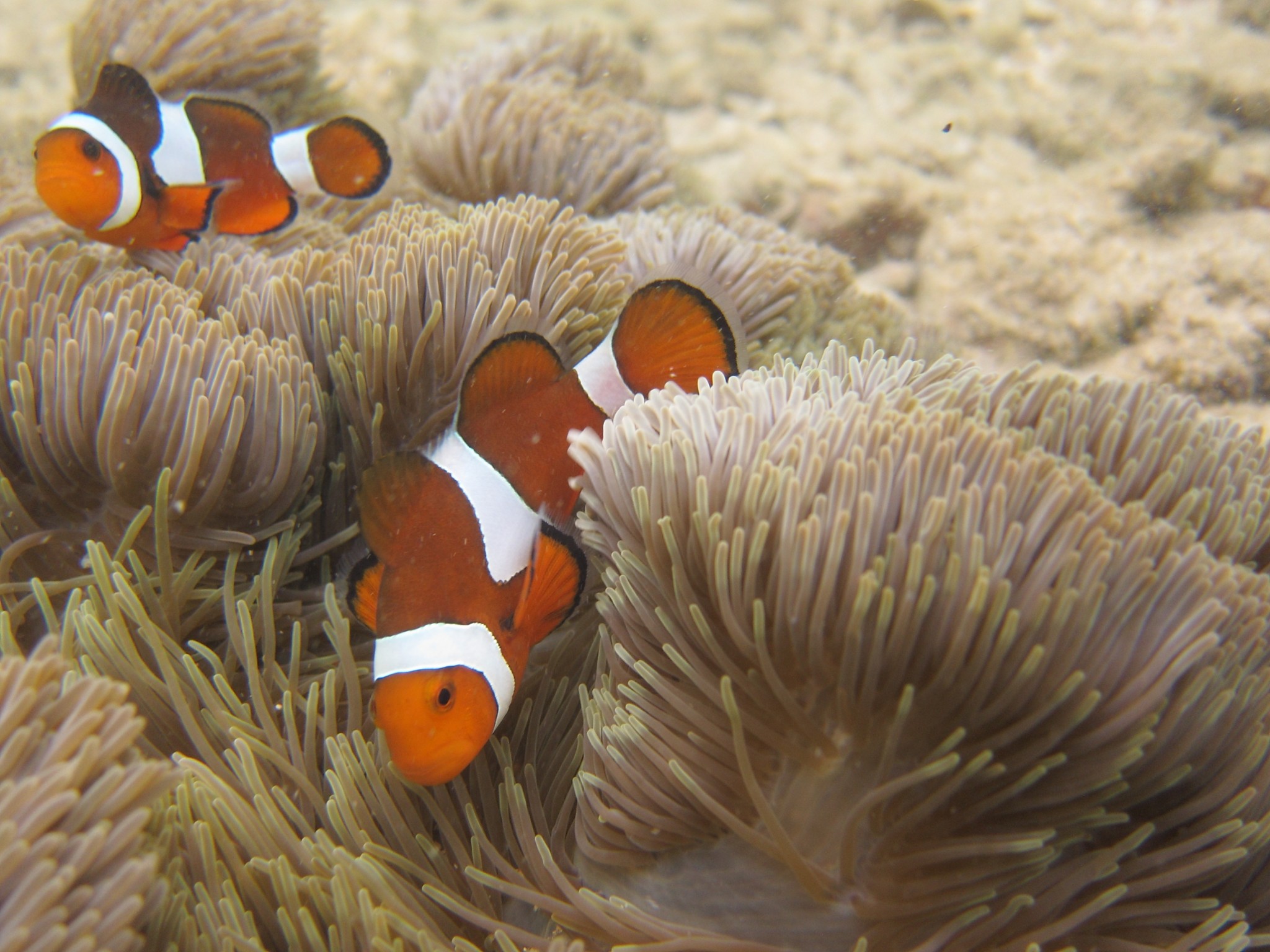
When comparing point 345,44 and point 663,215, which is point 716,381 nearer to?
point 663,215

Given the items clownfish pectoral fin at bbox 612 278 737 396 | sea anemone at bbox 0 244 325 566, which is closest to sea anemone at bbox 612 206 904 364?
clownfish pectoral fin at bbox 612 278 737 396

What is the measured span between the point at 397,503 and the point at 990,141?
2438 millimetres

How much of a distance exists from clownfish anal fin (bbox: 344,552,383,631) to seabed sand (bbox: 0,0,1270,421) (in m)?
1.21

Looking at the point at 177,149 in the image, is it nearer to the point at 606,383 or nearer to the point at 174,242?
the point at 174,242

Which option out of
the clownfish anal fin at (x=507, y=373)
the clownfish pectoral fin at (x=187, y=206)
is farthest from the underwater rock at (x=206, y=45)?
the clownfish anal fin at (x=507, y=373)

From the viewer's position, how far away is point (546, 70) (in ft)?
8.21

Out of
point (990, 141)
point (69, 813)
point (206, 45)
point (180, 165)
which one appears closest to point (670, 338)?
point (69, 813)

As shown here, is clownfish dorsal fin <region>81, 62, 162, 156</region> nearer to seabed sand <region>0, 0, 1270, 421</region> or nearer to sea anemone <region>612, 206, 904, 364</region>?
seabed sand <region>0, 0, 1270, 421</region>

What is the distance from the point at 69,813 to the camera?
69 cm

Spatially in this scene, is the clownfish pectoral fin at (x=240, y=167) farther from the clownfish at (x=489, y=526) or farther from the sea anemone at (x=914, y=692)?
the sea anemone at (x=914, y=692)

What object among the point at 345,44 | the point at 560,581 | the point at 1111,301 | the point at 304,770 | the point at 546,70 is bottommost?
the point at 304,770

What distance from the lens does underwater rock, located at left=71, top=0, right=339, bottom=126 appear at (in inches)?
81.0

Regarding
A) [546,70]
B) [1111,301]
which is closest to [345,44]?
[546,70]

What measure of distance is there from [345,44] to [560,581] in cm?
309
